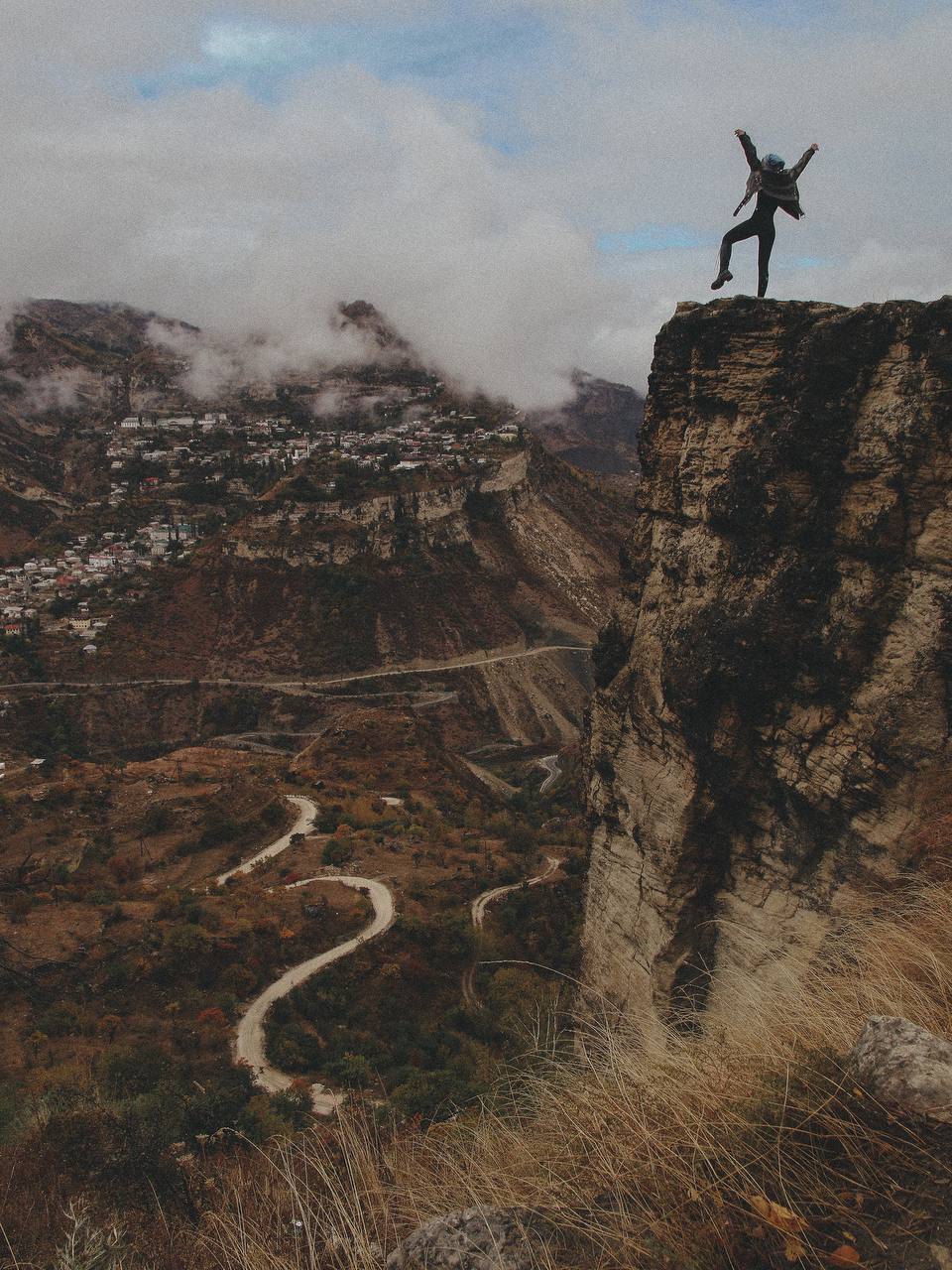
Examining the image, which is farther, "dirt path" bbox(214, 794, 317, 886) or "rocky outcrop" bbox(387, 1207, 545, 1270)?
"dirt path" bbox(214, 794, 317, 886)

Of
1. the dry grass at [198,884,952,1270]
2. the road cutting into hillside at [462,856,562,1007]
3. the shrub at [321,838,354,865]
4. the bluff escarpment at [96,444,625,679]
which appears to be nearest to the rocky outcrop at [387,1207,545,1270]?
the dry grass at [198,884,952,1270]

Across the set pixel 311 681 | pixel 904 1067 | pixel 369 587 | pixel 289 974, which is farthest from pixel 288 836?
pixel 369 587

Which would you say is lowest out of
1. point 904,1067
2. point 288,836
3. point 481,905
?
point 288,836

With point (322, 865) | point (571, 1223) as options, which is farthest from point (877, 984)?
point (322, 865)

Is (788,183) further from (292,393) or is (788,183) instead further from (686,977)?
(292,393)

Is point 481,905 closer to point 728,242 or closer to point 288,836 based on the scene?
point 288,836

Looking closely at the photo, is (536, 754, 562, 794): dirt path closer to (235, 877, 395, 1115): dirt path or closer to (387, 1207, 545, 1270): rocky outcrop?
(235, 877, 395, 1115): dirt path

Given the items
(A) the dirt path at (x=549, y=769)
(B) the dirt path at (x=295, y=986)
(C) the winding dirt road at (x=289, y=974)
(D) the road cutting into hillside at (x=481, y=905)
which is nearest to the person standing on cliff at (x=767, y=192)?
(C) the winding dirt road at (x=289, y=974)
